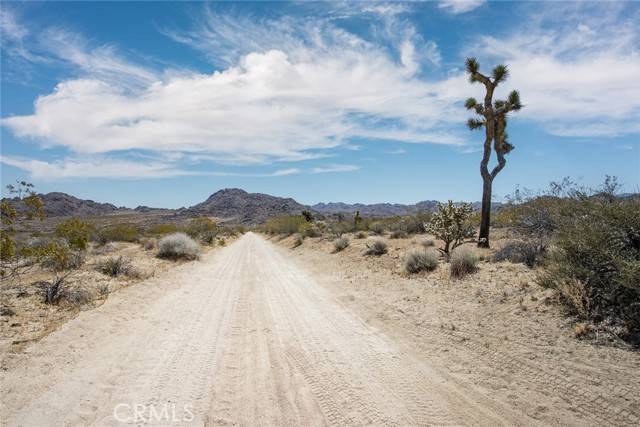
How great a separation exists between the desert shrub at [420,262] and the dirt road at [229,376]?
5118 millimetres

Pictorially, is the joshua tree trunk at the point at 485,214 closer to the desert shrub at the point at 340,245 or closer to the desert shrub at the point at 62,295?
the desert shrub at the point at 340,245

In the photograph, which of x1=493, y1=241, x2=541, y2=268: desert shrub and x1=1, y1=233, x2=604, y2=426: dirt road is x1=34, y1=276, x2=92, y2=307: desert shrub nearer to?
x1=1, y1=233, x2=604, y2=426: dirt road

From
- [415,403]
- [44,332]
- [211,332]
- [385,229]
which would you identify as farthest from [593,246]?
[385,229]

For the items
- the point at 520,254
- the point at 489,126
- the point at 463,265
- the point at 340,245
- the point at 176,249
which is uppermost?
the point at 489,126

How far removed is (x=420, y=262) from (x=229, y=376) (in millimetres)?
9180

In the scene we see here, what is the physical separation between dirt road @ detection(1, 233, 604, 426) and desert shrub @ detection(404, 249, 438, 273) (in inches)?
201

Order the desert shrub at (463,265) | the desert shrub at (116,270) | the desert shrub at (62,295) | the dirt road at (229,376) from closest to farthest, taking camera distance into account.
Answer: the dirt road at (229,376) → the desert shrub at (62,295) → the desert shrub at (463,265) → the desert shrub at (116,270)

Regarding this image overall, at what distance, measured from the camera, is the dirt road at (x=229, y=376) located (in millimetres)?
4527

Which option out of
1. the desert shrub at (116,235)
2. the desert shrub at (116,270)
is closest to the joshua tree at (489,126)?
the desert shrub at (116,270)

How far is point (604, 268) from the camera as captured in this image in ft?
22.5

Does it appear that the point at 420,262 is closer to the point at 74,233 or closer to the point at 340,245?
the point at 340,245

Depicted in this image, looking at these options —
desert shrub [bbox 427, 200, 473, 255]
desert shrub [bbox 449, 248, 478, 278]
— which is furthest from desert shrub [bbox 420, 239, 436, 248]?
desert shrub [bbox 449, 248, 478, 278]

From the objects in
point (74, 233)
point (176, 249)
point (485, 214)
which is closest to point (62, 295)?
point (74, 233)

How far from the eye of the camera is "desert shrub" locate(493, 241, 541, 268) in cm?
1180
